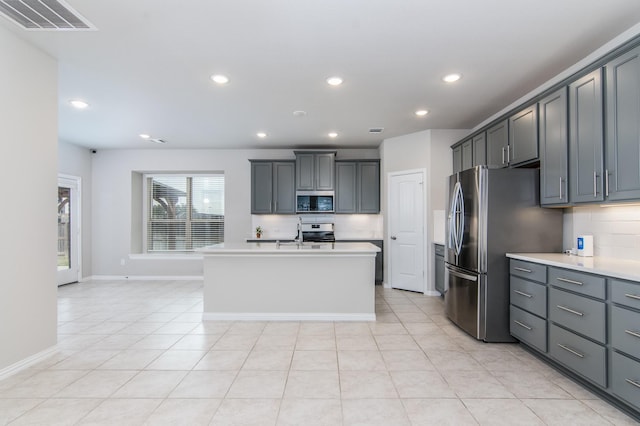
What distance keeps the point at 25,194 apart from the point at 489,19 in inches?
152

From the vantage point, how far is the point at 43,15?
2.29 meters

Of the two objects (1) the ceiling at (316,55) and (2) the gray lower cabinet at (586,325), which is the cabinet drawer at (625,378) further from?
(1) the ceiling at (316,55)

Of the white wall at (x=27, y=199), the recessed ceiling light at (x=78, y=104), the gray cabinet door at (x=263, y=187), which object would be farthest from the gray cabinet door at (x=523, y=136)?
the recessed ceiling light at (x=78, y=104)

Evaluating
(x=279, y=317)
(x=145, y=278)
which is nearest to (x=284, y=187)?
(x=279, y=317)

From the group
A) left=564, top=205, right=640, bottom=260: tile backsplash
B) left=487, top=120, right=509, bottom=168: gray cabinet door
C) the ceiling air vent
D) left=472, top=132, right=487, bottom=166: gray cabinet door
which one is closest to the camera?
the ceiling air vent

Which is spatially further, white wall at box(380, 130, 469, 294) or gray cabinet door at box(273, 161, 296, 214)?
gray cabinet door at box(273, 161, 296, 214)

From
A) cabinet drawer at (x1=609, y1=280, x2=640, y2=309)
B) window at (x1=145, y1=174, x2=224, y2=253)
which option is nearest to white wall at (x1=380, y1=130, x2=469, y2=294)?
cabinet drawer at (x1=609, y1=280, x2=640, y2=309)

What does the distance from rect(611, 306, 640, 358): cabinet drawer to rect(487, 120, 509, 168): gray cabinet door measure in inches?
→ 75.4

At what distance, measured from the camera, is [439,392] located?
7.65 feet

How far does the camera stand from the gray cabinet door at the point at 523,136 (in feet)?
10.5

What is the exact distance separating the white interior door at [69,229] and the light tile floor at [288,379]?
9.65 feet

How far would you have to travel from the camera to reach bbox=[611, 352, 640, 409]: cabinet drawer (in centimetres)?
194

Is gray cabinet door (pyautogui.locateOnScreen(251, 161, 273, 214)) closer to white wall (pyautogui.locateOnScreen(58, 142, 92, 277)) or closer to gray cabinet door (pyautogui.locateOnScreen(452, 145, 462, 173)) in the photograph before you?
gray cabinet door (pyautogui.locateOnScreen(452, 145, 462, 173))

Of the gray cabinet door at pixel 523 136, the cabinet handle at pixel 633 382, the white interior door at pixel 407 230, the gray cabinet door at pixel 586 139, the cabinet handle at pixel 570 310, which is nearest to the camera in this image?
the cabinet handle at pixel 633 382
